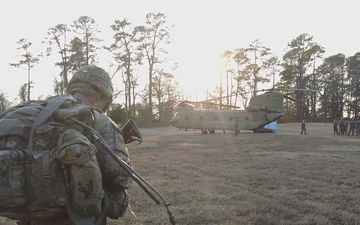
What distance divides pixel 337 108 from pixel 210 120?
34956 mm

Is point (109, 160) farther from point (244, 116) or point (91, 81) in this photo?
point (244, 116)

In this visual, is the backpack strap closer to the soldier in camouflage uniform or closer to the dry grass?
the soldier in camouflage uniform

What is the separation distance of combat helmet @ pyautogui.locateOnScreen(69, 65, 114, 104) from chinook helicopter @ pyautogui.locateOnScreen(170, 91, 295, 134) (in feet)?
91.9

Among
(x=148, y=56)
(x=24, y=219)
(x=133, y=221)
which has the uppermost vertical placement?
(x=148, y=56)

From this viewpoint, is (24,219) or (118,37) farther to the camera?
(118,37)

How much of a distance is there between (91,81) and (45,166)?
27.2 inches

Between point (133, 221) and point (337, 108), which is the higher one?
point (337, 108)

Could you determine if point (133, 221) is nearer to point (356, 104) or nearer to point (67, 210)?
Result: point (67, 210)

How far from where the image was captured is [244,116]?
98.8ft

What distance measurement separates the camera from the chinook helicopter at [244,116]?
29.6m

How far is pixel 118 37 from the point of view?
43.2 m

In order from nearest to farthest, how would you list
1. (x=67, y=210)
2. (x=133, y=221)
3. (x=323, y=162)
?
(x=67, y=210) → (x=133, y=221) → (x=323, y=162)

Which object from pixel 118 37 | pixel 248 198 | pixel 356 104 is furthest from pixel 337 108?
pixel 248 198

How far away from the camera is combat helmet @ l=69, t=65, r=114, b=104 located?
2.20m
